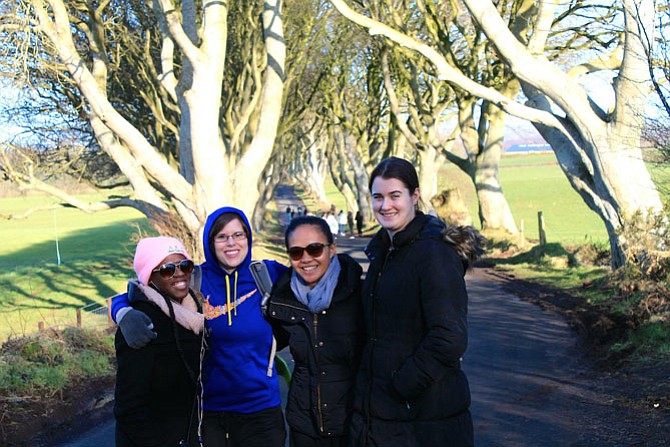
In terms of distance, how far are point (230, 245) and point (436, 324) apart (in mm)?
1529

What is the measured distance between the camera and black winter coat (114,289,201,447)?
3.79 metres

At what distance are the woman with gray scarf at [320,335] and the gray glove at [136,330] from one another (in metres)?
0.78

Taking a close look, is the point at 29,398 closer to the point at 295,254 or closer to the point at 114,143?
the point at 295,254

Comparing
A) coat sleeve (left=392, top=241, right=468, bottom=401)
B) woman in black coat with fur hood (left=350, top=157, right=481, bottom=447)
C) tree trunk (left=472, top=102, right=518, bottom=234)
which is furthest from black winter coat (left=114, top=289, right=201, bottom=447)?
tree trunk (left=472, top=102, right=518, bottom=234)

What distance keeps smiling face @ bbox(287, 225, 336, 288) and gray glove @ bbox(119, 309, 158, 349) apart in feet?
2.84

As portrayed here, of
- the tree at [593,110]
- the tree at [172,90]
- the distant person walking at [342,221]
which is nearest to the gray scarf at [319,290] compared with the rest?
the tree at [593,110]

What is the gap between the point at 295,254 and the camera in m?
4.23

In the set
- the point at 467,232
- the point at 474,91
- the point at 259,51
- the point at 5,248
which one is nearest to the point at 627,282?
the point at 474,91

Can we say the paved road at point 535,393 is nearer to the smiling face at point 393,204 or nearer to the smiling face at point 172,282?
the smiling face at point 393,204

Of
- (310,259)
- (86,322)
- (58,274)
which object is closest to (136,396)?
(310,259)

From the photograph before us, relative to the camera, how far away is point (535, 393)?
8.19 meters

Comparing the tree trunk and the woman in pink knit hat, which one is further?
the tree trunk

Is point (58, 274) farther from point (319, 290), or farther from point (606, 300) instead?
point (319, 290)

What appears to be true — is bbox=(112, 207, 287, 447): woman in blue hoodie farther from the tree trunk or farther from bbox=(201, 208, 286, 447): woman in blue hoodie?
the tree trunk
